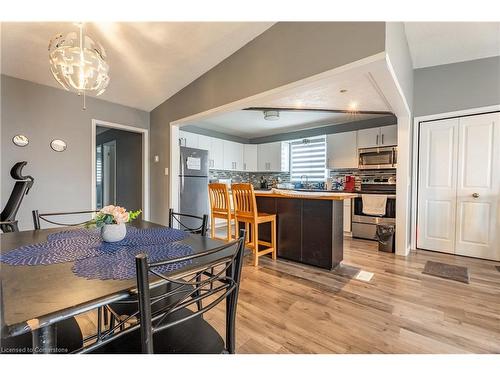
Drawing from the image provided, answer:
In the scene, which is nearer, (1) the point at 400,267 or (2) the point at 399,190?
(1) the point at 400,267

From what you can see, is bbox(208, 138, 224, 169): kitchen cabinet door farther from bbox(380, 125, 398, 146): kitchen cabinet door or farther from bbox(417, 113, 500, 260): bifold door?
bbox(417, 113, 500, 260): bifold door

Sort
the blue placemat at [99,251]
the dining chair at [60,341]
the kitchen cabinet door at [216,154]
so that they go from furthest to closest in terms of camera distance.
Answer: the kitchen cabinet door at [216,154], the blue placemat at [99,251], the dining chair at [60,341]

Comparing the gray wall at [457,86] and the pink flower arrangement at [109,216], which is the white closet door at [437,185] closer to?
the gray wall at [457,86]

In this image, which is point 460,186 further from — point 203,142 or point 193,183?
point 203,142

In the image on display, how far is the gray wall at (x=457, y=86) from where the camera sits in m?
2.98

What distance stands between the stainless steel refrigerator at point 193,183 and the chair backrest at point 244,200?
1.34 metres

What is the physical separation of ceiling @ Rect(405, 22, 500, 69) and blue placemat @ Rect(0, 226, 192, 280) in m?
3.27

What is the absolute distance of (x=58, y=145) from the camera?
126 inches

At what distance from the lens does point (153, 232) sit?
1549 millimetres

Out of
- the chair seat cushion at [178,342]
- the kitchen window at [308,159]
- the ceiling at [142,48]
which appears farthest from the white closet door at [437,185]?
the chair seat cushion at [178,342]
